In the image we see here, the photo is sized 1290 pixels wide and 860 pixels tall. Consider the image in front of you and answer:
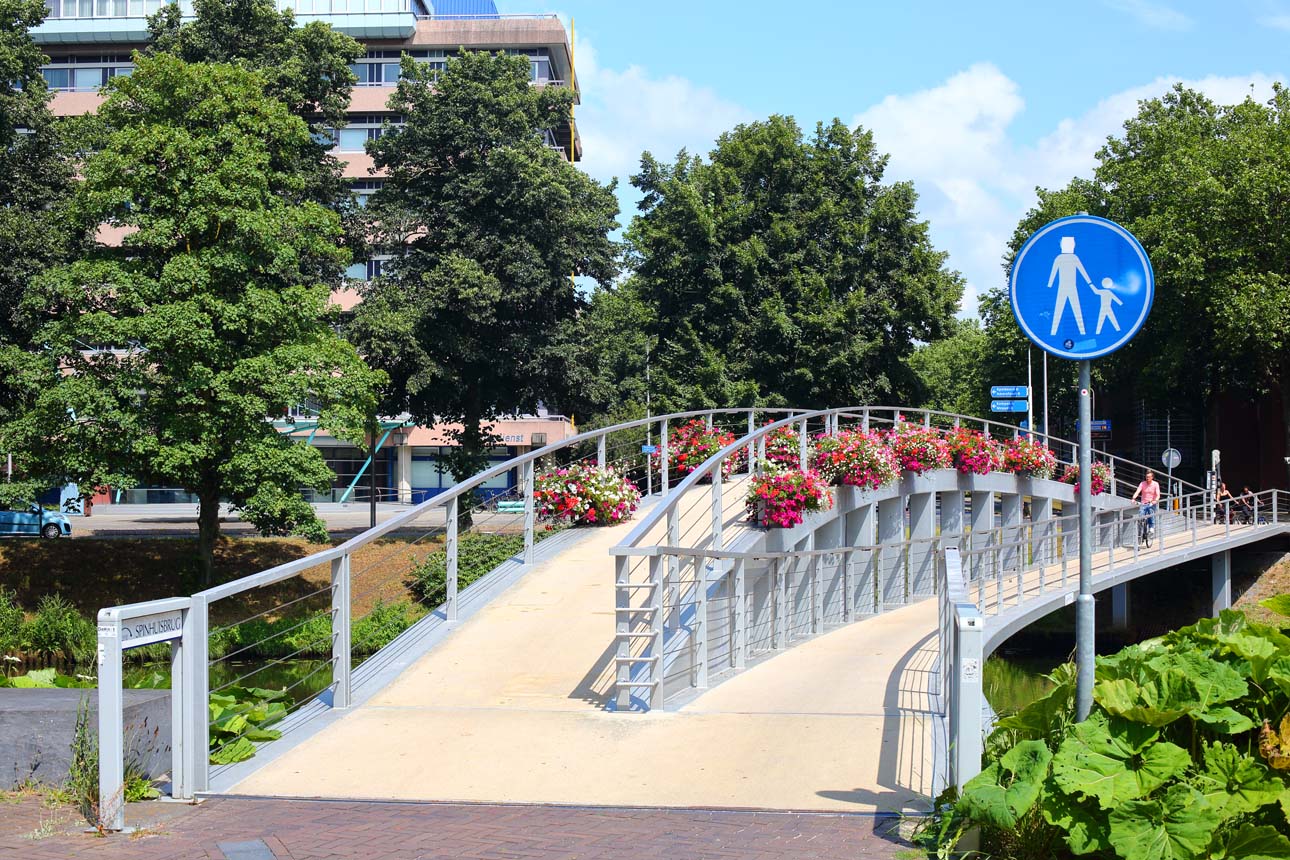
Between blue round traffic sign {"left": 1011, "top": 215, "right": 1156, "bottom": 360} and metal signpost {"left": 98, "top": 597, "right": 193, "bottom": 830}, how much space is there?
420 centimetres

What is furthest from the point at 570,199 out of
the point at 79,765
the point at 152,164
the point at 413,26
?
the point at 413,26

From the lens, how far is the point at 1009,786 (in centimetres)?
495

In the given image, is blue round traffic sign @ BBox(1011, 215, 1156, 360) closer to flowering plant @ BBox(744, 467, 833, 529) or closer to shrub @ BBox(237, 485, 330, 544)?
flowering plant @ BBox(744, 467, 833, 529)

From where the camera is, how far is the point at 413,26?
197 ft

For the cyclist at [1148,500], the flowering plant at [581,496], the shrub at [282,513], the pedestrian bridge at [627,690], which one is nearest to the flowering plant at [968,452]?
the cyclist at [1148,500]

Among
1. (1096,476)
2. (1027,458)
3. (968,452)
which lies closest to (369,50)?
(1027,458)

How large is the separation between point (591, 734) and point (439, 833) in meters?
2.05

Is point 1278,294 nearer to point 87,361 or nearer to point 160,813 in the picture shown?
point 87,361

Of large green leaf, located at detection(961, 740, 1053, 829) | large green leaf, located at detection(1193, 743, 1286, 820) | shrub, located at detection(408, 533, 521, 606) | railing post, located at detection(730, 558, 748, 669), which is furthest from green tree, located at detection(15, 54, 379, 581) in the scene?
large green leaf, located at detection(1193, 743, 1286, 820)

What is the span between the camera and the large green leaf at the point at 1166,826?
447cm

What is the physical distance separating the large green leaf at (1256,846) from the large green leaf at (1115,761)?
12.1 inches

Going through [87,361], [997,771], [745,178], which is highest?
[745,178]

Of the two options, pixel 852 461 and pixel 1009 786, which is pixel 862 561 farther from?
pixel 1009 786

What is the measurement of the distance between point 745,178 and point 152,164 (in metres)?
22.0
